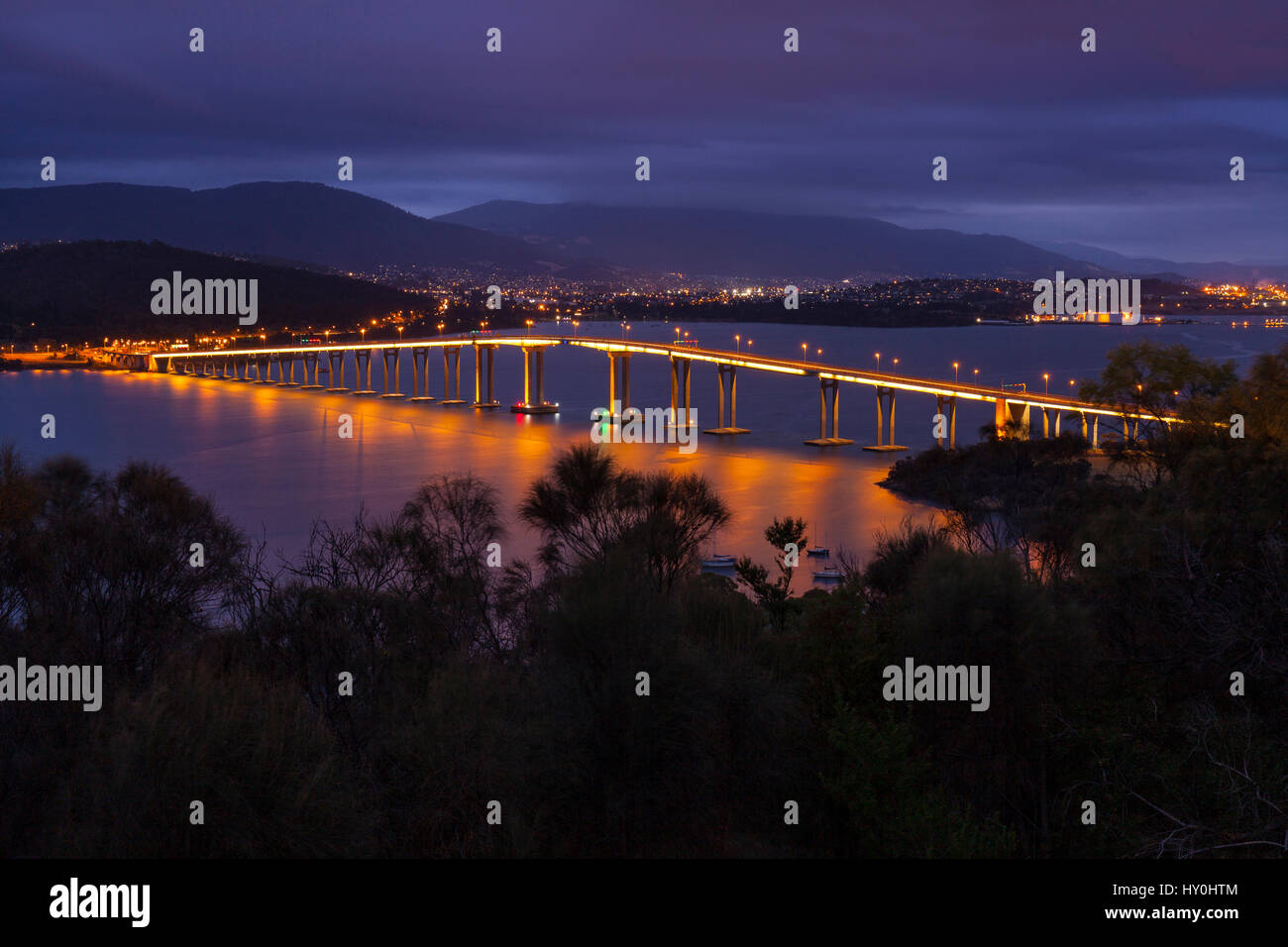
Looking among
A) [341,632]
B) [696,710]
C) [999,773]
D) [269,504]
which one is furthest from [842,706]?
[269,504]

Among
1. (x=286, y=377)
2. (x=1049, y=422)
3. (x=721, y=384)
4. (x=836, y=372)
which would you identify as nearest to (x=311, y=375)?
(x=286, y=377)

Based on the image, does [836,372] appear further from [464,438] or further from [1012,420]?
[464,438]

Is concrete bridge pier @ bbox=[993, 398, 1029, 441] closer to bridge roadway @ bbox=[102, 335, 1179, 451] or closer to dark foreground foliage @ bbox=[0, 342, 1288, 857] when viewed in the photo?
bridge roadway @ bbox=[102, 335, 1179, 451]

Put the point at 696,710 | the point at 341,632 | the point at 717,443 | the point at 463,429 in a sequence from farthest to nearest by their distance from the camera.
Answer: the point at 463,429, the point at 717,443, the point at 341,632, the point at 696,710

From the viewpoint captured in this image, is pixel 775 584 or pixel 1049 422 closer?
pixel 775 584
